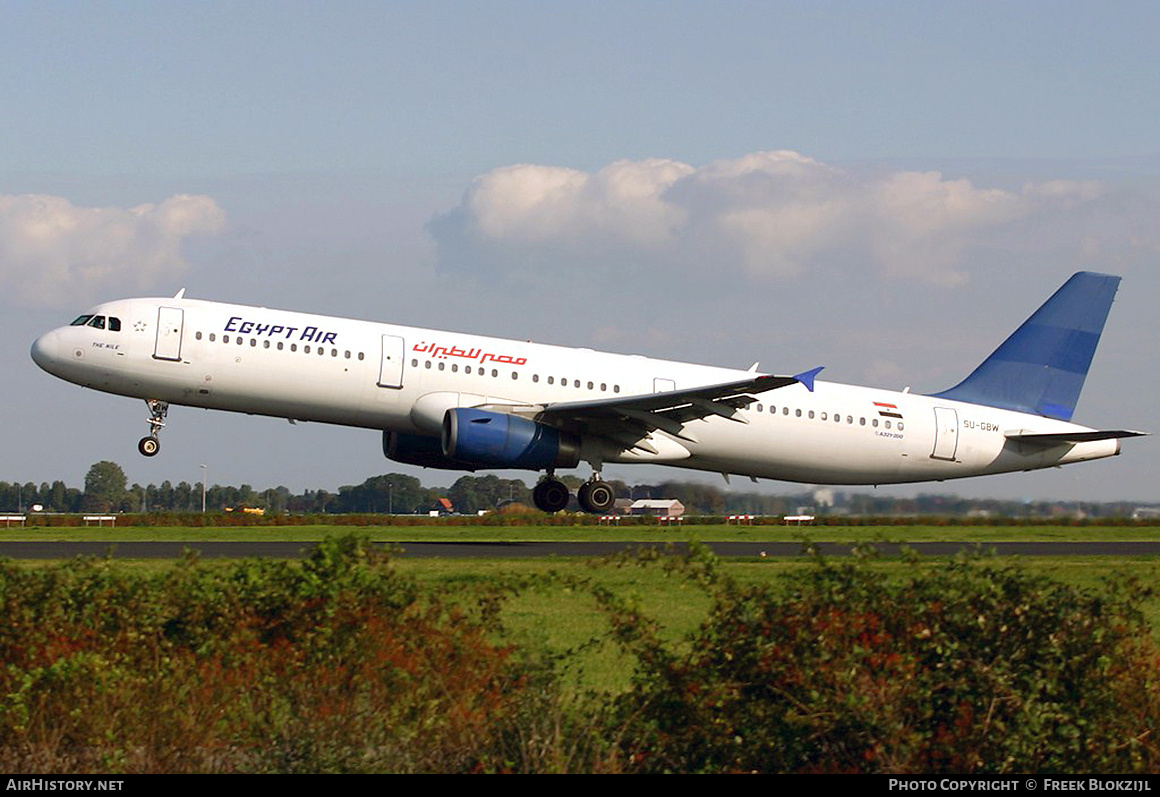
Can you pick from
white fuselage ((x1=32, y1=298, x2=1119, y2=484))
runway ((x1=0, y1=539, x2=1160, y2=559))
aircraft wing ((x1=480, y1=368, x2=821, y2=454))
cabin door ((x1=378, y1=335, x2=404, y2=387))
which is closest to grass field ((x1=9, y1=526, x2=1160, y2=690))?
runway ((x1=0, y1=539, x2=1160, y2=559))

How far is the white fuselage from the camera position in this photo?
33.8 m

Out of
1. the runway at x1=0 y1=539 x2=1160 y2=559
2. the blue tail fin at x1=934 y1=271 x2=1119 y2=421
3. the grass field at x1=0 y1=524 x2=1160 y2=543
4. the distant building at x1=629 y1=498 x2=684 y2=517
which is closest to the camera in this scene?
the runway at x1=0 y1=539 x2=1160 y2=559

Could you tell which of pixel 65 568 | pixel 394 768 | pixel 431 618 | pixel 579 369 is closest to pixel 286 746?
pixel 394 768

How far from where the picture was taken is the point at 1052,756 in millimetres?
10867

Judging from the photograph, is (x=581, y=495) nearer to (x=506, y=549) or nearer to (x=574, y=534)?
(x=574, y=534)

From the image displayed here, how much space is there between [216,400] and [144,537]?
360cm

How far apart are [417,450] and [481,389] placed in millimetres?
2964

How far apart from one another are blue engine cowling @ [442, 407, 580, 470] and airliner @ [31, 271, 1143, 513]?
0.04 meters

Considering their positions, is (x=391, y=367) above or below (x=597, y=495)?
above

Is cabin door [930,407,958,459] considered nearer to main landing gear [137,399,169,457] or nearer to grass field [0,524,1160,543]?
grass field [0,524,1160,543]

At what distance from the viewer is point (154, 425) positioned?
34.9m

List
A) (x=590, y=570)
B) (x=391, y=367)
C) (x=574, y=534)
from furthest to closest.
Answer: (x=574, y=534), (x=391, y=367), (x=590, y=570)

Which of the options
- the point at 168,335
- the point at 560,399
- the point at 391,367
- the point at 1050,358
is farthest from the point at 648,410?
the point at 1050,358

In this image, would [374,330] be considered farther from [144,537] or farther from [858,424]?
[858,424]
